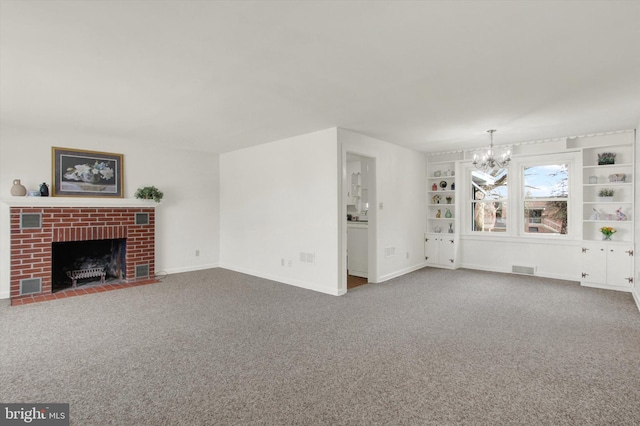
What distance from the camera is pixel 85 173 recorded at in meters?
5.27

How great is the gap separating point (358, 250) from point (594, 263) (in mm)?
3755

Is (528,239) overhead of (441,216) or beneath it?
beneath

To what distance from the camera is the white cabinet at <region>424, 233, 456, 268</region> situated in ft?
22.0

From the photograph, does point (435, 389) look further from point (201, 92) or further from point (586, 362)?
point (201, 92)

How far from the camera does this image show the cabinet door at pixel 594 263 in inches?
200

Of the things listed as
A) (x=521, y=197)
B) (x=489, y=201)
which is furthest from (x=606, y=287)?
(x=489, y=201)

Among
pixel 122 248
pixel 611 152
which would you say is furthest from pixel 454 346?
pixel 122 248

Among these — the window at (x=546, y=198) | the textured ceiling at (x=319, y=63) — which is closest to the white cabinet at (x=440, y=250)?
the window at (x=546, y=198)

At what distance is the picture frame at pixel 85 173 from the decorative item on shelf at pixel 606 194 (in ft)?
26.4

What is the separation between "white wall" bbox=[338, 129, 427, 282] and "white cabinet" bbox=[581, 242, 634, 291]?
8.99ft

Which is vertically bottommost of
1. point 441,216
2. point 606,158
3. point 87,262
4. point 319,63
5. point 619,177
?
point 87,262

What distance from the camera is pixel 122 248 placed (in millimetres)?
5715

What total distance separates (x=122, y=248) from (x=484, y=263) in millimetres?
6881

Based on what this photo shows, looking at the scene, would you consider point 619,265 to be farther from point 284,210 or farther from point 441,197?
point 284,210
